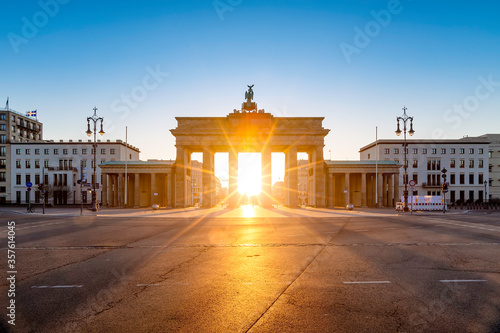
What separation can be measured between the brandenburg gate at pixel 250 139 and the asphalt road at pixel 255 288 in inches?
1640

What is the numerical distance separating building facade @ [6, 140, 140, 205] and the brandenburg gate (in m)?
32.9

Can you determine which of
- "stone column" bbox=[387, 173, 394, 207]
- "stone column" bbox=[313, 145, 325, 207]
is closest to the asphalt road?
"stone column" bbox=[313, 145, 325, 207]

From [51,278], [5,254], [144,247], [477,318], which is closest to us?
[477,318]

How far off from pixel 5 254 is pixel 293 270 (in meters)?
11.1

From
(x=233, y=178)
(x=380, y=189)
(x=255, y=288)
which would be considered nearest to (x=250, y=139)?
(x=233, y=178)

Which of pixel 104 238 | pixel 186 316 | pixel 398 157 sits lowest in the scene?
pixel 104 238

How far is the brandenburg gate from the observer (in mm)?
53591

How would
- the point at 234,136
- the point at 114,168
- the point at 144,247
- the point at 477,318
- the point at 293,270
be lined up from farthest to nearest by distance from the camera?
the point at 114,168, the point at 234,136, the point at 144,247, the point at 293,270, the point at 477,318

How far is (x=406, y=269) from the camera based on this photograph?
29.9 feet

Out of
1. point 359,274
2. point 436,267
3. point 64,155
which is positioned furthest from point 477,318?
point 64,155

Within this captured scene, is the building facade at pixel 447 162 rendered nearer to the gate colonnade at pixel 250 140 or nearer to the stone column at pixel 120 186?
the gate colonnade at pixel 250 140

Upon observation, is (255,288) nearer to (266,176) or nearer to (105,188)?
(266,176)

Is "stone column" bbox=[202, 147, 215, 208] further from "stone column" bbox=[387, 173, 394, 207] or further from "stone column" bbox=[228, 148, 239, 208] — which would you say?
"stone column" bbox=[387, 173, 394, 207]

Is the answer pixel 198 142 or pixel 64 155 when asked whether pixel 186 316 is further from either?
pixel 64 155
